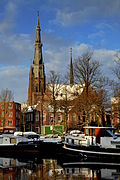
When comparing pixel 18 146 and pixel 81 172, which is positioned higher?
pixel 18 146

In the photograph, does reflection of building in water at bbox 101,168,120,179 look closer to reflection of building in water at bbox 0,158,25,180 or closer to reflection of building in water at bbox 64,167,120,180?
reflection of building in water at bbox 64,167,120,180

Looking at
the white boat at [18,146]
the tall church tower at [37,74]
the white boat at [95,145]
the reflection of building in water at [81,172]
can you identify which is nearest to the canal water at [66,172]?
the reflection of building in water at [81,172]

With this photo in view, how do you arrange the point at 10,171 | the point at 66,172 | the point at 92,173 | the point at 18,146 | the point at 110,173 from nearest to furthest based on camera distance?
the point at 92,173 → the point at 110,173 → the point at 66,172 → the point at 10,171 → the point at 18,146

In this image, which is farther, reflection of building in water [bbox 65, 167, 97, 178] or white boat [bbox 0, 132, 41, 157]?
white boat [bbox 0, 132, 41, 157]

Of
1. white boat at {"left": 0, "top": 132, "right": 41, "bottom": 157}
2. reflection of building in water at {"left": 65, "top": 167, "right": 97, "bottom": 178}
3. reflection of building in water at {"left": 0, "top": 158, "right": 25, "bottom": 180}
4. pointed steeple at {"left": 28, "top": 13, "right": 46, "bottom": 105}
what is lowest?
reflection of building in water at {"left": 0, "top": 158, "right": 25, "bottom": 180}

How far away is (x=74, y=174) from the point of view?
2341 cm

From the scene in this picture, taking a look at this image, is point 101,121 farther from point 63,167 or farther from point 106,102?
point 63,167

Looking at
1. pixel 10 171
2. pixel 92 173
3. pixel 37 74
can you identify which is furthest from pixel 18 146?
pixel 37 74

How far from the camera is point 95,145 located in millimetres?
32406

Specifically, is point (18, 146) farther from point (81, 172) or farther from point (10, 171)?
point (81, 172)

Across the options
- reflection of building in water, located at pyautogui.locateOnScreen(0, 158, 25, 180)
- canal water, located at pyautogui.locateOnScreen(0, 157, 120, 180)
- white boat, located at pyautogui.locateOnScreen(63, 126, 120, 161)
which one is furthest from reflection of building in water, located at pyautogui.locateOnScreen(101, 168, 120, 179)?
reflection of building in water, located at pyautogui.locateOnScreen(0, 158, 25, 180)

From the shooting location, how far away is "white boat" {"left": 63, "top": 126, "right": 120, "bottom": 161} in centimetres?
3083

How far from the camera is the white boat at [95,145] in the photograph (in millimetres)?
30828

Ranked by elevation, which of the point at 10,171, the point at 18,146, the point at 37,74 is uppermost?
the point at 37,74
